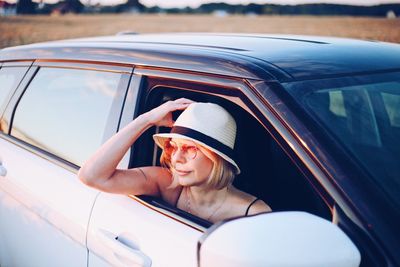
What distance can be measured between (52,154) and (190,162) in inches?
38.8

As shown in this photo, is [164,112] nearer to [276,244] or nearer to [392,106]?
[276,244]

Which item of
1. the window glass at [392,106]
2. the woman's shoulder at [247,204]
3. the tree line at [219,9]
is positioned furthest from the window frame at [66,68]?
the tree line at [219,9]

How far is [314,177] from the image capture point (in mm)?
1257

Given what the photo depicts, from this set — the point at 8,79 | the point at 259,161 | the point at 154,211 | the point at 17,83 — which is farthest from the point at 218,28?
the point at 154,211

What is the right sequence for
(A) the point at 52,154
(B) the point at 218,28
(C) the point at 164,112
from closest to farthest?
(C) the point at 164,112 → (A) the point at 52,154 → (B) the point at 218,28

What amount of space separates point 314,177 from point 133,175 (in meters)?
0.81

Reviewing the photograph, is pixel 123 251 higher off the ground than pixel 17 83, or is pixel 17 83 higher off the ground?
pixel 17 83

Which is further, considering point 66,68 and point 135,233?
point 66,68

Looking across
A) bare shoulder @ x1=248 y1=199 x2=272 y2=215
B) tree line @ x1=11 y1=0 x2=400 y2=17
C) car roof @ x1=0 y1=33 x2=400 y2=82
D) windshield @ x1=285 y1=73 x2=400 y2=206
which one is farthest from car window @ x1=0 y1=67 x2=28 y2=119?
tree line @ x1=11 y1=0 x2=400 y2=17

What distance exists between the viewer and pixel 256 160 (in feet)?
6.83

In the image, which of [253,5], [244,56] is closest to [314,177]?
[244,56]

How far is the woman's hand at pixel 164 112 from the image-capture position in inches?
70.5

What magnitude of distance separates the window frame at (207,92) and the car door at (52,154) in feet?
0.43

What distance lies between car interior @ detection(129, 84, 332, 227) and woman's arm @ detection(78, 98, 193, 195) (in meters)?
0.10
